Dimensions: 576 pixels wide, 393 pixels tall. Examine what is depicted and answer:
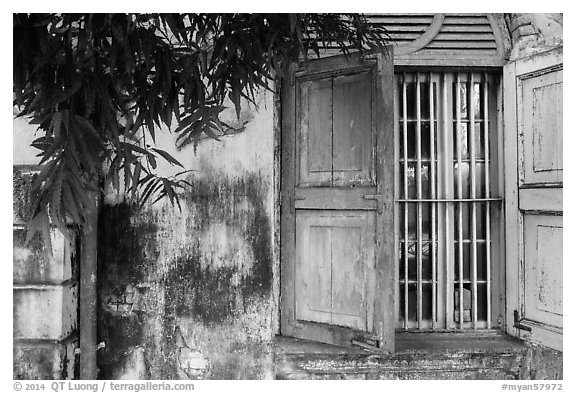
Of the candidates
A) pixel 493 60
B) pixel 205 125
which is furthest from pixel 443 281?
pixel 205 125

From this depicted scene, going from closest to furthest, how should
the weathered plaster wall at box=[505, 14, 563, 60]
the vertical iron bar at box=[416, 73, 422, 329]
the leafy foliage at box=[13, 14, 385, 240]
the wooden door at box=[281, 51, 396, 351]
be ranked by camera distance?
1. the leafy foliage at box=[13, 14, 385, 240]
2. the wooden door at box=[281, 51, 396, 351]
3. the weathered plaster wall at box=[505, 14, 563, 60]
4. the vertical iron bar at box=[416, 73, 422, 329]

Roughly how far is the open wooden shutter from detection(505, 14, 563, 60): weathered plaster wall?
10cm

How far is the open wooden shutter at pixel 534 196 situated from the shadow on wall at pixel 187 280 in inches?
58.3

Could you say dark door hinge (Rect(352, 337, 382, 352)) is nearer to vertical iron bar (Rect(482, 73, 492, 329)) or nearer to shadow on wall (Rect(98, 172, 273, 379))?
shadow on wall (Rect(98, 172, 273, 379))

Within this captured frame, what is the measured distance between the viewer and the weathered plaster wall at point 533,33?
9.21 feet

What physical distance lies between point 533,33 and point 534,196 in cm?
97

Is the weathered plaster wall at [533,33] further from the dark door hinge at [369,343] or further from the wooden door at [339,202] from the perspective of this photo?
the dark door hinge at [369,343]

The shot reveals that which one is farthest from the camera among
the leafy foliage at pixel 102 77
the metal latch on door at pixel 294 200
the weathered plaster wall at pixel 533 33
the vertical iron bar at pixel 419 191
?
the vertical iron bar at pixel 419 191

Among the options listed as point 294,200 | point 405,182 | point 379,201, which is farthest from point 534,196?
point 294,200

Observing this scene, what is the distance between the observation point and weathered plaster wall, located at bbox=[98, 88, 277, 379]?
2895 millimetres

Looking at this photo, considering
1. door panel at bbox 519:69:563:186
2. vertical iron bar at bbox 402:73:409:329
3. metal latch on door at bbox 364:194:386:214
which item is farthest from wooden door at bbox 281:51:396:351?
door panel at bbox 519:69:563:186

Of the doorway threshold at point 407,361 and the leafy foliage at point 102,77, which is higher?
the leafy foliage at point 102,77

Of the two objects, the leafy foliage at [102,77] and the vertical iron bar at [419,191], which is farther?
the vertical iron bar at [419,191]

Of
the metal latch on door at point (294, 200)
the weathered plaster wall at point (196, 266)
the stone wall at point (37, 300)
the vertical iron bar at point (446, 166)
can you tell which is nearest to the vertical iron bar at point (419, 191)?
the vertical iron bar at point (446, 166)
